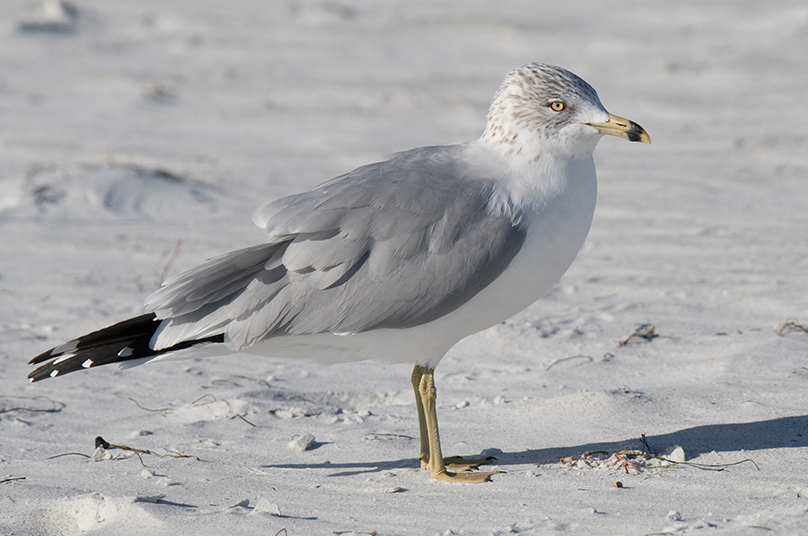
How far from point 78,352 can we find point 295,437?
0.87m

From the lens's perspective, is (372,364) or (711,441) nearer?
(711,441)

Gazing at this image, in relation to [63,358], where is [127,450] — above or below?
below

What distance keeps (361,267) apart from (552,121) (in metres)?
0.87

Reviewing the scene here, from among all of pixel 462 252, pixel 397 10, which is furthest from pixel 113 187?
pixel 397 10

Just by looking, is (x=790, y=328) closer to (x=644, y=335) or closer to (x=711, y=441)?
(x=644, y=335)

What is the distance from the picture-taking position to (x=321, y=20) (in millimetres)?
11930

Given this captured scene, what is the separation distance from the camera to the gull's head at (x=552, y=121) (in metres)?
3.57

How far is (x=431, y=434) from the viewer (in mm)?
3566

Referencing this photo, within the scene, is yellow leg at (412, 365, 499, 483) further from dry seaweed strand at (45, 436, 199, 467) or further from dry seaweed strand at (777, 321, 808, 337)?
dry seaweed strand at (777, 321, 808, 337)

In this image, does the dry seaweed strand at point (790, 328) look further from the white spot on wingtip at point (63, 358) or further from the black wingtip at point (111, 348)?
the white spot on wingtip at point (63, 358)

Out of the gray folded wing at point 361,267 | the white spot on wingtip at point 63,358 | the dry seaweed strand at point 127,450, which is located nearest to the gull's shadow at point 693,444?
the dry seaweed strand at point 127,450

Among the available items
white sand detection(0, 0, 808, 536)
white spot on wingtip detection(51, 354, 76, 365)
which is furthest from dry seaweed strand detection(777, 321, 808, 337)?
white spot on wingtip detection(51, 354, 76, 365)

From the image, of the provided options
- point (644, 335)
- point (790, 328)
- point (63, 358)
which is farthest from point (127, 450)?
point (790, 328)

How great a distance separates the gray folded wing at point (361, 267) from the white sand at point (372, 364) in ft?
1.84
